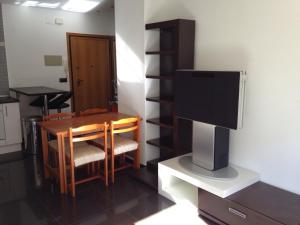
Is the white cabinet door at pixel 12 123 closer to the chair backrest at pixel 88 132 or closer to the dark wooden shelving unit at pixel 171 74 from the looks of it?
the chair backrest at pixel 88 132

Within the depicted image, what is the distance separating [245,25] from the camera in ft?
8.15

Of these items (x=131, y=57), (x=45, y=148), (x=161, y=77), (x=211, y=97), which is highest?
(x=131, y=57)

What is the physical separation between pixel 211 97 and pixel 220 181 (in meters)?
0.75

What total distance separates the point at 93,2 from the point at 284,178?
4422 millimetres

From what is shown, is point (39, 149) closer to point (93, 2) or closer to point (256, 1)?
point (93, 2)

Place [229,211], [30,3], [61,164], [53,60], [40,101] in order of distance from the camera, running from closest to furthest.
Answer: [229,211]
[61,164]
[40,101]
[30,3]
[53,60]

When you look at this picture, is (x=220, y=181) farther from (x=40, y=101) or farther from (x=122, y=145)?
(x=40, y=101)

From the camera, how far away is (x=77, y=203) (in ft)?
9.18

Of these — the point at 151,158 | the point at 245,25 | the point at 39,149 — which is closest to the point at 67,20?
the point at 39,149

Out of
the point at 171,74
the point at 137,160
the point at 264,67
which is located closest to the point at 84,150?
the point at 137,160

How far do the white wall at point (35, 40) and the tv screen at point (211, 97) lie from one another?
143 inches

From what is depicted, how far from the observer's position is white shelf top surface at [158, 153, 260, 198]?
88.8 inches

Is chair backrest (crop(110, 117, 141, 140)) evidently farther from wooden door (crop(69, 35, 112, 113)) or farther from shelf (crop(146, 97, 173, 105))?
wooden door (crop(69, 35, 112, 113))

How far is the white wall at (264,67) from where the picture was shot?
7.26ft
